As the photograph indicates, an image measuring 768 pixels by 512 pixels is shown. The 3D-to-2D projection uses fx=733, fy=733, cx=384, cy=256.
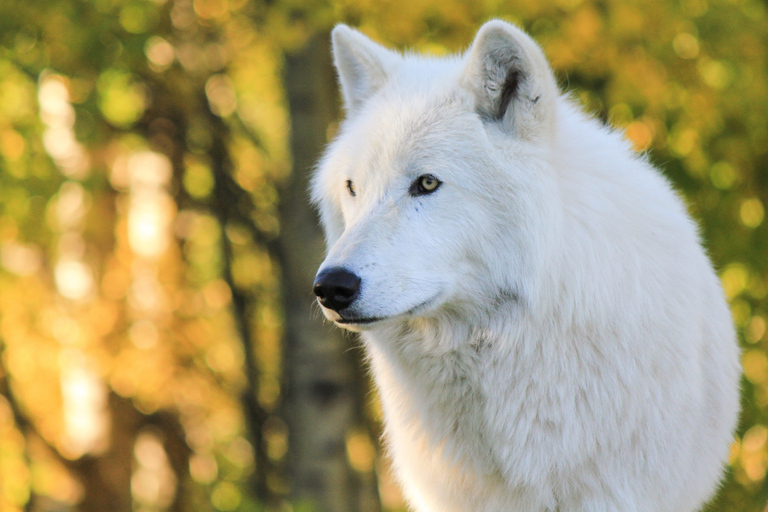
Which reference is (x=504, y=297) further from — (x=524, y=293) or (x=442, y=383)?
(x=442, y=383)

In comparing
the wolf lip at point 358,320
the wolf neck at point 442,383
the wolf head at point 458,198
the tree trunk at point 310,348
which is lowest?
the tree trunk at point 310,348

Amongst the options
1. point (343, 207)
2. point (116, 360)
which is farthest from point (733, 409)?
point (116, 360)

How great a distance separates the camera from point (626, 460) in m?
2.83

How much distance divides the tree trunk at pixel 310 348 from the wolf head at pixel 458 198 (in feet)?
14.4

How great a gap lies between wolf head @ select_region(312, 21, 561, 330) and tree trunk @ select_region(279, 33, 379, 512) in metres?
4.40

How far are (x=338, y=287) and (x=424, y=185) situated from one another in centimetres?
59

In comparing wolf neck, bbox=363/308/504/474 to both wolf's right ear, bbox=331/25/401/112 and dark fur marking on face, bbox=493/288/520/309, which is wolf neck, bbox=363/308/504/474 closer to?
dark fur marking on face, bbox=493/288/520/309

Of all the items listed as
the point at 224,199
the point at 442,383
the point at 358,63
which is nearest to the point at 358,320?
the point at 442,383

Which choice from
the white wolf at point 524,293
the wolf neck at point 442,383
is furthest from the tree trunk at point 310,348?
the white wolf at point 524,293

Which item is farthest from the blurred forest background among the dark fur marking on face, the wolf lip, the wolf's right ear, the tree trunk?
the wolf lip

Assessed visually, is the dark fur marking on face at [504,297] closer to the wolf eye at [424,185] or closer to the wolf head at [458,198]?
the wolf head at [458,198]

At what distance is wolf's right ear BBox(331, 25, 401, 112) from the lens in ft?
11.0

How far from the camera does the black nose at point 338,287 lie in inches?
100

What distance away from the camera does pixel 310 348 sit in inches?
293
